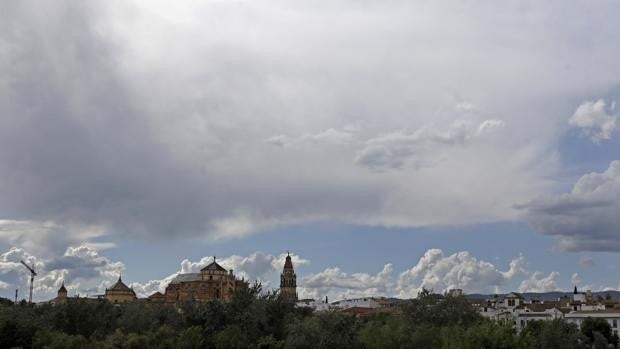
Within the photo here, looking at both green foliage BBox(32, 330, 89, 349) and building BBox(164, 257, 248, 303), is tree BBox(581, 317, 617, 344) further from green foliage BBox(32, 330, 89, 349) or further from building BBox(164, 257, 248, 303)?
building BBox(164, 257, 248, 303)

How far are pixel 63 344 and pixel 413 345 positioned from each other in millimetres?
29651

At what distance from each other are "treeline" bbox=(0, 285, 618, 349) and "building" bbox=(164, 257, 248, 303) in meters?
79.9

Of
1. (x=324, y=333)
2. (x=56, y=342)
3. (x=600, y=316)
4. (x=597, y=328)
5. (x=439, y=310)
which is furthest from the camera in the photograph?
(x=600, y=316)

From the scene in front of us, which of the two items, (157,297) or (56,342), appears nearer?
(56,342)

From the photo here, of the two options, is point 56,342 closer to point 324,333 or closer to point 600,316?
point 324,333

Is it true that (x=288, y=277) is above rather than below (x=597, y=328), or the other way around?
above

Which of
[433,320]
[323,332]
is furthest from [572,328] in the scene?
[323,332]

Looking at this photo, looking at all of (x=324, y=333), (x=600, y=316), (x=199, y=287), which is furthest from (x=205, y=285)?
(x=324, y=333)

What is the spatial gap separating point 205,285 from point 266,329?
4134 inches

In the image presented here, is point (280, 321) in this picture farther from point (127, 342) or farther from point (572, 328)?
point (572, 328)

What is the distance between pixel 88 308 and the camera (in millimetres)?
80938

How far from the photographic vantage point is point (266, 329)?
70.2 m

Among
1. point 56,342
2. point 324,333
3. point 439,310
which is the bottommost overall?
point 324,333

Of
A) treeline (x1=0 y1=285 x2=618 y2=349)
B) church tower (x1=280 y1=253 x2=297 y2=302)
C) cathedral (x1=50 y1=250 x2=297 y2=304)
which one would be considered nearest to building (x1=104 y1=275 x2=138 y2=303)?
cathedral (x1=50 y1=250 x2=297 y2=304)
